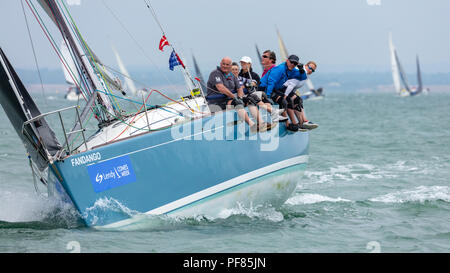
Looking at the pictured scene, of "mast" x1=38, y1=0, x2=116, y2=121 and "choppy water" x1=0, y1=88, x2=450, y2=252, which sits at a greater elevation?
"mast" x1=38, y1=0, x2=116, y2=121

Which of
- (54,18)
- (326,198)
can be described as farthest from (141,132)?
(326,198)

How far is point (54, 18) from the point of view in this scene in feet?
25.7

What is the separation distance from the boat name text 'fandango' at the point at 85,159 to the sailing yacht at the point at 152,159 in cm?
1

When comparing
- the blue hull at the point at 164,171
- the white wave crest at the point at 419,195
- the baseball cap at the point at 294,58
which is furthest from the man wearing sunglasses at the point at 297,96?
the white wave crest at the point at 419,195

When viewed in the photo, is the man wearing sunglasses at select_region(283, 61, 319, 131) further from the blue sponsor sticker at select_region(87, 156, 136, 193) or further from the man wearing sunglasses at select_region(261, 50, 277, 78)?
the blue sponsor sticker at select_region(87, 156, 136, 193)

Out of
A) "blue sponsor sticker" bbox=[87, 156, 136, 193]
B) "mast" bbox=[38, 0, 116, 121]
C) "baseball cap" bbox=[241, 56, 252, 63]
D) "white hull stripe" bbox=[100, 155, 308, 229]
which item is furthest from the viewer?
"baseball cap" bbox=[241, 56, 252, 63]

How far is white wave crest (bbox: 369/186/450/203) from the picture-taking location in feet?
29.3

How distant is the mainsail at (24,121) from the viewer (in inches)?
260

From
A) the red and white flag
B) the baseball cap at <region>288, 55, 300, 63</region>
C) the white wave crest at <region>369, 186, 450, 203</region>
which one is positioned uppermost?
the red and white flag

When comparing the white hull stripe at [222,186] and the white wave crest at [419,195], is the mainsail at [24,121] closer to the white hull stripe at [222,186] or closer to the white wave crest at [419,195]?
the white hull stripe at [222,186]

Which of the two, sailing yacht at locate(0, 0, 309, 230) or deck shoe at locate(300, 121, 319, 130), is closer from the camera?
sailing yacht at locate(0, 0, 309, 230)

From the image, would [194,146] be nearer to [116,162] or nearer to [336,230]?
[116,162]

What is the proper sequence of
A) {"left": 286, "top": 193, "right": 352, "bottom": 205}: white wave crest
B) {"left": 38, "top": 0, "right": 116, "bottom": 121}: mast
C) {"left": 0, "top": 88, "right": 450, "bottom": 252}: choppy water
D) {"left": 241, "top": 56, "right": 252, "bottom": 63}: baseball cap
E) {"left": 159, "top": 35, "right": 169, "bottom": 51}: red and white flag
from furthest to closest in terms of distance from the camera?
{"left": 286, "top": 193, "right": 352, "bottom": 205}: white wave crest
{"left": 241, "top": 56, "right": 252, "bottom": 63}: baseball cap
{"left": 159, "top": 35, "right": 169, "bottom": 51}: red and white flag
{"left": 38, "top": 0, "right": 116, "bottom": 121}: mast
{"left": 0, "top": 88, "right": 450, "bottom": 252}: choppy water

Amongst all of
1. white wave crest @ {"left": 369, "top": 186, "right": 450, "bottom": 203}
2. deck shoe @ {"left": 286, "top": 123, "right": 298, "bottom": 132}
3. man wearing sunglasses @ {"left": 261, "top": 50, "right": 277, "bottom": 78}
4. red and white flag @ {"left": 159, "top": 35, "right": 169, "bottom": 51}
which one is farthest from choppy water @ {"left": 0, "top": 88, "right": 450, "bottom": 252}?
red and white flag @ {"left": 159, "top": 35, "right": 169, "bottom": 51}
